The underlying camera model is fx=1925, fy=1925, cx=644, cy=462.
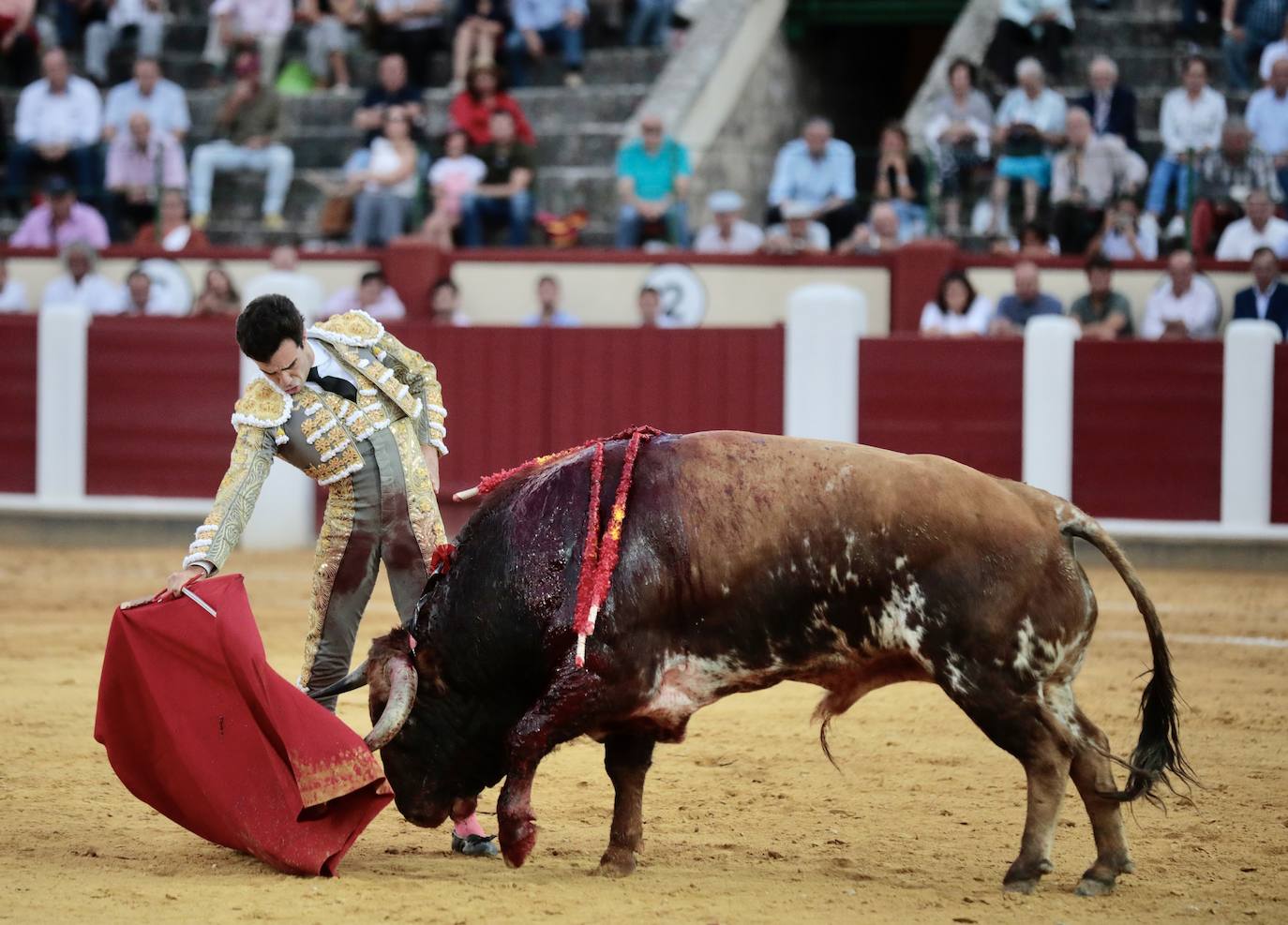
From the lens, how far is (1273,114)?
11.3 m

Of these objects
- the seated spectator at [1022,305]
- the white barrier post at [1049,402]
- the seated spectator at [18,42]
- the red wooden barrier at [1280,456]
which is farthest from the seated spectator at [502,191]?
the seated spectator at [18,42]

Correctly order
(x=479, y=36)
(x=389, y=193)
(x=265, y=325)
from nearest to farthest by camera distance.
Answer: (x=265, y=325)
(x=389, y=193)
(x=479, y=36)

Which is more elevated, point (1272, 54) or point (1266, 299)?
point (1272, 54)

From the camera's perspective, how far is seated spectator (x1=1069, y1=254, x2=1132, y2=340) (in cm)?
1043

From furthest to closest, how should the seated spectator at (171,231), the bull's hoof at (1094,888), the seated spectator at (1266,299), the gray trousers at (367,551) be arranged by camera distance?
the seated spectator at (171,231) < the seated spectator at (1266,299) < the gray trousers at (367,551) < the bull's hoof at (1094,888)

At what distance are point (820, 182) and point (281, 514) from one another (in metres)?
3.81

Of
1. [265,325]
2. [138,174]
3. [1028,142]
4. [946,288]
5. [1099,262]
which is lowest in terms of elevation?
[265,325]

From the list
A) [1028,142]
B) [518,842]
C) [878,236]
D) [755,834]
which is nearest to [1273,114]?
[1028,142]

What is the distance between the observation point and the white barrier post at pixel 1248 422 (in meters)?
10.1

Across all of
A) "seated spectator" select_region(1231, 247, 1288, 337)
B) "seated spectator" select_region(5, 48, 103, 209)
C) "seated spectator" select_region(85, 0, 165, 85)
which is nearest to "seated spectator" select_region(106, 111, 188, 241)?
"seated spectator" select_region(5, 48, 103, 209)

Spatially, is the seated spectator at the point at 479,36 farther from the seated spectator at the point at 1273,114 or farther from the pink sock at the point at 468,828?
the pink sock at the point at 468,828

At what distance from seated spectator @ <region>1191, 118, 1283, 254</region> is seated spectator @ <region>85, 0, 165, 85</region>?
8.27 m

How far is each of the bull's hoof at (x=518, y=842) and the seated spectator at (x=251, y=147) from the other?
9.66 meters

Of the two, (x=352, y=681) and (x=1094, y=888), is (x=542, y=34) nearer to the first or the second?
(x=352, y=681)
